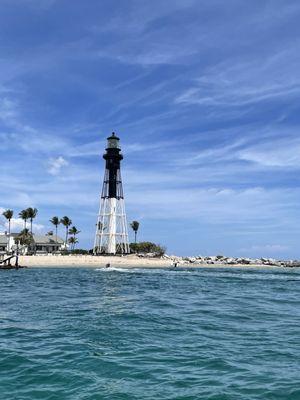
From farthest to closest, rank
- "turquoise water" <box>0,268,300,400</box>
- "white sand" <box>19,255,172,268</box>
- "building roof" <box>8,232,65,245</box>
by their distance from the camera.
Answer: "building roof" <box>8,232,65,245</box> < "white sand" <box>19,255,172,268</box> < "turquoise water" <box>0,268,300,400</box>

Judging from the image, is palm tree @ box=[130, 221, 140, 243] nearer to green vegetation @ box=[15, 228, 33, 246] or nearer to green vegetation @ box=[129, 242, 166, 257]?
green vegetation @ box=[129, 242, 166, 257]

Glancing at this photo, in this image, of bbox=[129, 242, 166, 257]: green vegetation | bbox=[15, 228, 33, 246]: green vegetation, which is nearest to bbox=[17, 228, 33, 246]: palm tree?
bbox=[15, 228, 33, 246]: green vegetation

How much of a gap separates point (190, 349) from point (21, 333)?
24.6ft

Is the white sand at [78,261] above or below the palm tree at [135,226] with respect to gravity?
below

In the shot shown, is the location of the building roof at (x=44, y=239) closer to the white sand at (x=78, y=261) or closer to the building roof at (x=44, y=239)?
the building roof at (x=44, y=239)

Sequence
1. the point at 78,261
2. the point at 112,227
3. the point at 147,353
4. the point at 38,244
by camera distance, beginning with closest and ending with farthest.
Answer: the point at 147,353, the point at 78,261, the point at 112,227, the point at 38,244

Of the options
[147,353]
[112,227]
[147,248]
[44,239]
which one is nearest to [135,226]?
[147,248]

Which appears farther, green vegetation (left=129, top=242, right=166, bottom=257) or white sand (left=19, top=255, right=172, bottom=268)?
green vegetation (left=129, top=242, right=166, bottom=257)

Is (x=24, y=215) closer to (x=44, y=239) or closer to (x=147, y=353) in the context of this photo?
(x=44, y=239)

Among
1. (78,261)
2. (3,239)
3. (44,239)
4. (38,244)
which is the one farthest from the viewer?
(44,239)

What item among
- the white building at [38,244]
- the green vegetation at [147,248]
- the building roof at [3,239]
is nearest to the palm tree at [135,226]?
the green vegetation at [147,248]

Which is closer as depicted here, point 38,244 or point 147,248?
point 38,244

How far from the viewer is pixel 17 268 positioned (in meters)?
85.8

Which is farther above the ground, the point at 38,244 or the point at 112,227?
the point at 112,227
